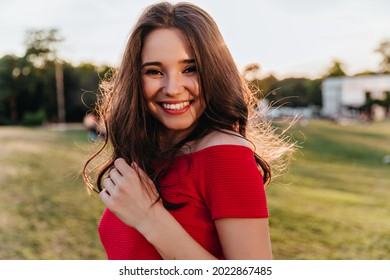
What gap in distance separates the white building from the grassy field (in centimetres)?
2992

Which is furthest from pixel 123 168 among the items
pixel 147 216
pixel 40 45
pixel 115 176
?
pixel 40 45

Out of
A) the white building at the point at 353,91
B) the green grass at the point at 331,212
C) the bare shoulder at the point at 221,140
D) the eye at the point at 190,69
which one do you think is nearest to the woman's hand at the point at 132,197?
the bare shoulder at the point at 221,140

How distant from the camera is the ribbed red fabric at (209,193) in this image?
114cm

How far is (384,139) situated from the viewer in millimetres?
21109

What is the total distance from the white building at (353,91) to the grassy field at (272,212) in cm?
2992

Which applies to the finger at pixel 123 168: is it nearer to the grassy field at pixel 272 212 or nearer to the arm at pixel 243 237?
the arm at pixel 243 237

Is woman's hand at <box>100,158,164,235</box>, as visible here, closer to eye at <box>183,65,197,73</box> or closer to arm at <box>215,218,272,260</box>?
arm at <box>215,218,272,260</box>

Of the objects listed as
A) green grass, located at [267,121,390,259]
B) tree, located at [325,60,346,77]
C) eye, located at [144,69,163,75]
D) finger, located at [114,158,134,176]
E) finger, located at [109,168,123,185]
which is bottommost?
tree, located at [325,60,346,77]

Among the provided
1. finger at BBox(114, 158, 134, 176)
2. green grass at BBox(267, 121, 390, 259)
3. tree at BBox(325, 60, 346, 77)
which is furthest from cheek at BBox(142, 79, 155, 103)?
tree at BBox(325, 60, 346, 77)

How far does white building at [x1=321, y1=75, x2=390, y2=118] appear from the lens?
4019 centimetres

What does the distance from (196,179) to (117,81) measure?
424mm
